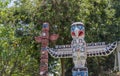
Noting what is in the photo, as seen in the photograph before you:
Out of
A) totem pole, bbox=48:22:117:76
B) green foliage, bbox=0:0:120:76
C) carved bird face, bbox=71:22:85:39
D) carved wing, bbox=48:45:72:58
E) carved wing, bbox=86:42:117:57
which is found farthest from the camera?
green foliage, bbox=0:0:120:76

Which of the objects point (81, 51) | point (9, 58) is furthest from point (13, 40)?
point (81, 51)

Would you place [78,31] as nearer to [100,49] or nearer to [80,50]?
[80,50]

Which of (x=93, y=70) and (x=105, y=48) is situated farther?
(x=93, y=70)

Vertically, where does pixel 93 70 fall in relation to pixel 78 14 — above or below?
below

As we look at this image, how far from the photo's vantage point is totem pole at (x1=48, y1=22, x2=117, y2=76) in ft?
31.0

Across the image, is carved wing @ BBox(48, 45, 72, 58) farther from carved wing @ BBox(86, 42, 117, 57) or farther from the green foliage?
the green foliage

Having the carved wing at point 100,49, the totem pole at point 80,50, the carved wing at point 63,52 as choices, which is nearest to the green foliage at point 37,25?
the carved wing at point 63,52

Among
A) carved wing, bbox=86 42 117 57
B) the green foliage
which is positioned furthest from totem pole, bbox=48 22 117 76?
the green foliage

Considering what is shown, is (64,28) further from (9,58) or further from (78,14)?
(9,58)

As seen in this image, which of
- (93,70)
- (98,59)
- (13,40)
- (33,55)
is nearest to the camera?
(33,55)

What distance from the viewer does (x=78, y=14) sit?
15461 mm

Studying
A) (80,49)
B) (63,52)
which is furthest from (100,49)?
(63,52)

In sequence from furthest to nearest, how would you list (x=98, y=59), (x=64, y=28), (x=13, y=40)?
(x=98, y=59), (x=13, y=40), (x=64, y=28)

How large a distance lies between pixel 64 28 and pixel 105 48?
5.98 m
